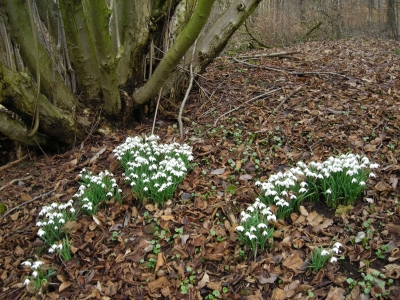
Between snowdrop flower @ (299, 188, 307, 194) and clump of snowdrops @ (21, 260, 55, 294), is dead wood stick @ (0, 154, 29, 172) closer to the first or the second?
clump of snowdrops @ (21, 260, 55, 294)

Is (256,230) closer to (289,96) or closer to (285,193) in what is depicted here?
(285,193)

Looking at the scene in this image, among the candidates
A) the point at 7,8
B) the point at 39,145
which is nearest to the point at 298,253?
the point at 39,145

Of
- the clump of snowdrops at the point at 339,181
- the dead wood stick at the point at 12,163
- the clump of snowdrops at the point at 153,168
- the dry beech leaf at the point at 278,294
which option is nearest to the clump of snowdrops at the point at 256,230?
the dry beech leaf at the point at 278,294

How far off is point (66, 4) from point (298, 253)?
3.68 m

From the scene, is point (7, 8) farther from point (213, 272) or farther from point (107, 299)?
point (213, 272)

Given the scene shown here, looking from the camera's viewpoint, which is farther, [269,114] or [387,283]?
[269,114]

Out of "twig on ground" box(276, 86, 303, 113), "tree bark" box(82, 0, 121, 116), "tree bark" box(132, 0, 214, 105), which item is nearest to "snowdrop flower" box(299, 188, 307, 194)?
"twig on ground" box(276, 86, 303, 113)

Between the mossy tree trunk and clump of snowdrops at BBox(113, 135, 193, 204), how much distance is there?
35.9 inches

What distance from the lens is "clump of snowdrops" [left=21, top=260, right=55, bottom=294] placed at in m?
2.55

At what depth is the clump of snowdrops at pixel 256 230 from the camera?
2588mm

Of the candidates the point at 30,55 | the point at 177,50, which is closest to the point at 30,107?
the point at 30,55

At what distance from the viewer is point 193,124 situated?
4.81 m

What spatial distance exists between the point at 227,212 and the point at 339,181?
107 centimetres

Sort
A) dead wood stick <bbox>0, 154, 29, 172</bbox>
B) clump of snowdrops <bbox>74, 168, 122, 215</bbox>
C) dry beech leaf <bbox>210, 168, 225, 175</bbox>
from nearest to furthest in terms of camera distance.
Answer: clump of snowdrops <bbox>74, 168, 122, 215</bbox> → dry beech leaf <bbox>210, 168, 225, 175</bbox> → dead wood stick <bbox>0, 154, 29, 172</bbox>
